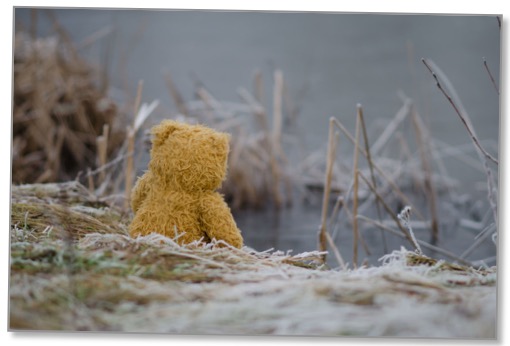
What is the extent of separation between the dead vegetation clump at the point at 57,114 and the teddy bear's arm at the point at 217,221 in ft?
3.09

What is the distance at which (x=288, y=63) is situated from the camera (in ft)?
7.75

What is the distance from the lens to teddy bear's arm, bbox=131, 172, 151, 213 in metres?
1.71

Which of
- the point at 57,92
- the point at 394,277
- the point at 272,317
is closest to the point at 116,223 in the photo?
the point at 272,317

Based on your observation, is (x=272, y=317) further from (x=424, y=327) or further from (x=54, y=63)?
(x=54, y=63)

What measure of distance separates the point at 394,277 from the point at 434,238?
2.56 feet

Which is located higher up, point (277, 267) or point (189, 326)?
point (277, 267)

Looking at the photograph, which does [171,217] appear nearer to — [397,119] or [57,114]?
[397,119]

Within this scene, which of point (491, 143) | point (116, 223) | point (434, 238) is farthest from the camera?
point (434, 238)

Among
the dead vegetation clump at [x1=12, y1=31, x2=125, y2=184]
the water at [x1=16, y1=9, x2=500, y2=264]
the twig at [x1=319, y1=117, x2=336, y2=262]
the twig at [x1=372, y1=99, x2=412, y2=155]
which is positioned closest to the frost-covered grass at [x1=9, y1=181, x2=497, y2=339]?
the twig at [x1=319, y1=117, x2=336, y2=262]

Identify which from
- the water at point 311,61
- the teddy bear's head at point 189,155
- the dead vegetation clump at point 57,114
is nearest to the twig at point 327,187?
the water at point 311,61

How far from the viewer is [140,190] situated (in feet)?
5.63

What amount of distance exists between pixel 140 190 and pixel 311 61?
865 millimetres

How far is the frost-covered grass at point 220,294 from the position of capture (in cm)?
150

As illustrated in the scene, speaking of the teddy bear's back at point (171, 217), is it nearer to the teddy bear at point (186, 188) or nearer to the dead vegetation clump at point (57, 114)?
the teddy bear at point (186, 188)
